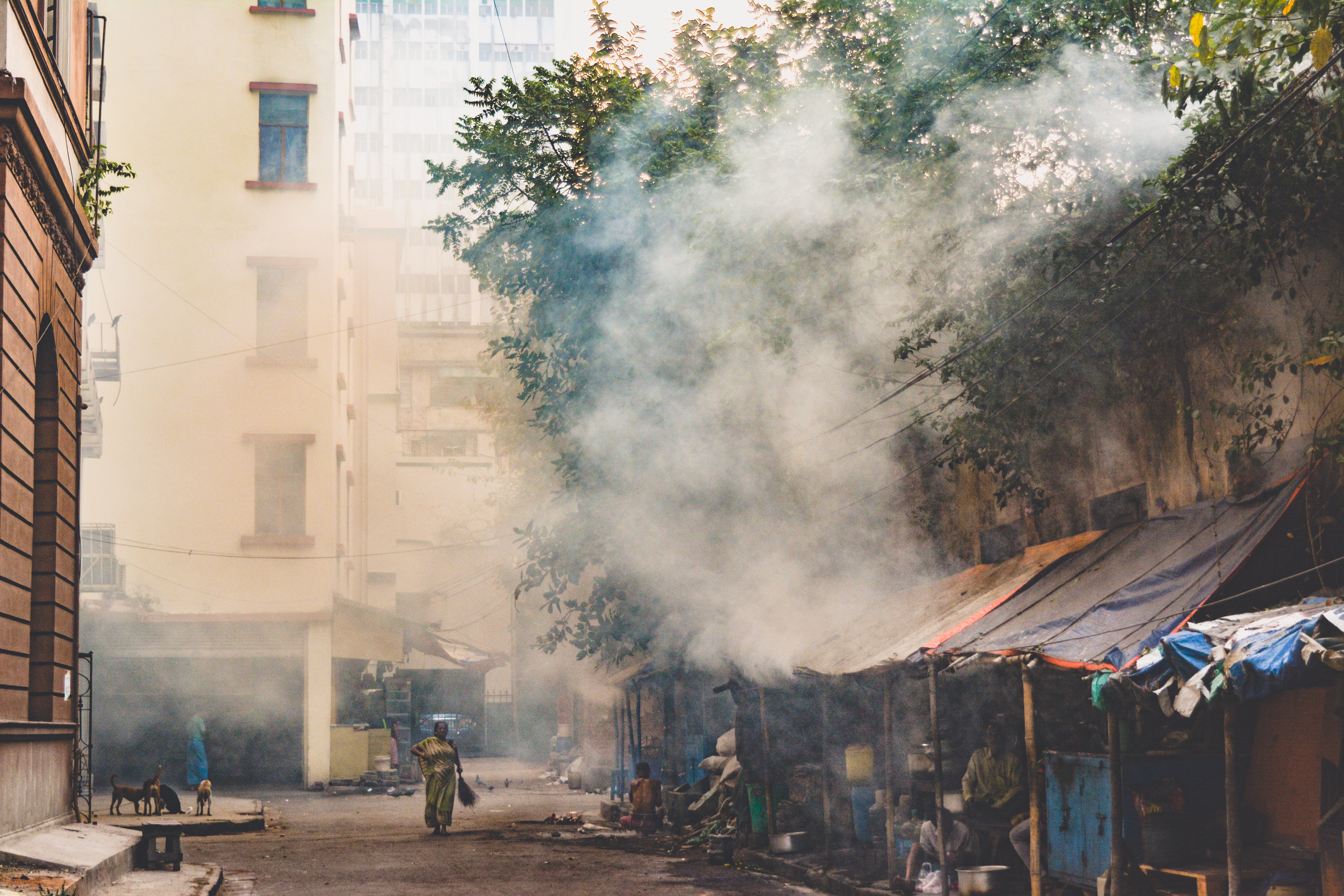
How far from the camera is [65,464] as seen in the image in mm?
10797

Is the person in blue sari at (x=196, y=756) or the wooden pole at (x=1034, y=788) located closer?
the wooden pole at (x=1034, y=788)

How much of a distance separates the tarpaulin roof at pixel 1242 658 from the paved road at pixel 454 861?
15.9ft

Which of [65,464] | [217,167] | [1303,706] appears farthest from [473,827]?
[217,167]

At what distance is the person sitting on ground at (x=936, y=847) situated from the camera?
956 cm

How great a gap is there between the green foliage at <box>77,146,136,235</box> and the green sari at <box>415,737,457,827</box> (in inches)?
299

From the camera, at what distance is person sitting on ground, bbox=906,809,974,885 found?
9562mm

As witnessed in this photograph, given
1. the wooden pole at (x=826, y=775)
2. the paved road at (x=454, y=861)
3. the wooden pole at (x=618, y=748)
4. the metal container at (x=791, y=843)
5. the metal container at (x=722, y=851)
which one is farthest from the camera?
the wooden pole at (x=618, y=748)

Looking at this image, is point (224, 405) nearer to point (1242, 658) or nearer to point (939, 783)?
point (939, 783)

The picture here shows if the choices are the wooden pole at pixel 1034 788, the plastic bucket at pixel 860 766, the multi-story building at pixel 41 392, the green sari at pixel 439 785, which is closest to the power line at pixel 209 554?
the green sari at pixel 439 785

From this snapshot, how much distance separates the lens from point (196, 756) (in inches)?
824

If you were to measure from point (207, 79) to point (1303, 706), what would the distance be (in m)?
22.1

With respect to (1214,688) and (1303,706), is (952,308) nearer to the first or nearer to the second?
(1303,706)

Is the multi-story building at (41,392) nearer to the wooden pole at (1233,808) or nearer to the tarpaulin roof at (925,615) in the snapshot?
the tarpaulin roof at (925,615)

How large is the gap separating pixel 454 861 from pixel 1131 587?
25.5 feet
